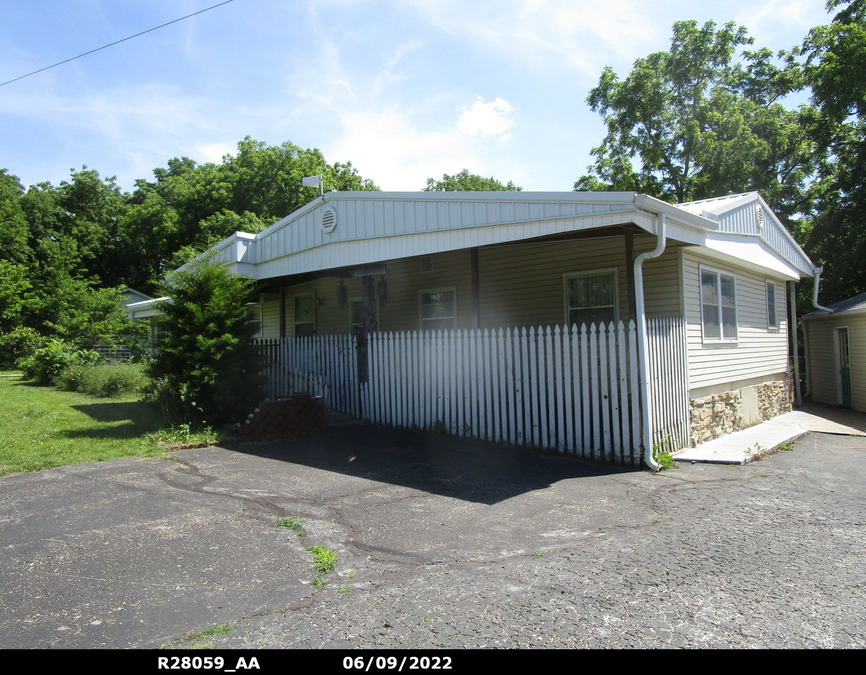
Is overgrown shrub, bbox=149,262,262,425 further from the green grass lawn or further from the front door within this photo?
the front door

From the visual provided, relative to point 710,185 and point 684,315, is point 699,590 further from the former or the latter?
point 710,185

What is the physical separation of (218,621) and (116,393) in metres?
13.7

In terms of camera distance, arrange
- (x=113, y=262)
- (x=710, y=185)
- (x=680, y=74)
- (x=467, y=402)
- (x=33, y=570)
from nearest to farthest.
A: (x=33, y=570), (x=467, y=402), (x=710, y=185), (x=680, y=74), (x=113, y=262)

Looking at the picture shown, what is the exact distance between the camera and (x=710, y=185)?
76.2 feet

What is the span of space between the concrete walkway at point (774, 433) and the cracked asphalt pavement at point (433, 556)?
619 millimetres

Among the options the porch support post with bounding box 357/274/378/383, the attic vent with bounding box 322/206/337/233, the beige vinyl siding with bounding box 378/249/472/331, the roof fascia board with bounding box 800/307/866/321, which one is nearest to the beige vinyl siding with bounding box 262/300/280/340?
the beige vinyl siding with bounding box 378/249/472/331

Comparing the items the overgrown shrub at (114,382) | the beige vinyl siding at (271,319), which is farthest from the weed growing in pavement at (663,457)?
the overgrown shrub at (114,382)

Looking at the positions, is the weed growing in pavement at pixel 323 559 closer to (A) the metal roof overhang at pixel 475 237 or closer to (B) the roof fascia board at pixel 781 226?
(A) the metal roof overhang at pixel 475 237

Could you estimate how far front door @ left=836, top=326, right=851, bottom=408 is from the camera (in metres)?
15.4

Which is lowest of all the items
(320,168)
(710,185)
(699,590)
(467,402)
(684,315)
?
(699,590)

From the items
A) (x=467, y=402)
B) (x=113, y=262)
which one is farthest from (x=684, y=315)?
(x=113, y=262)

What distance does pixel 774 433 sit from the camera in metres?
10.3

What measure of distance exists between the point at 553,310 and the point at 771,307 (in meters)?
6.69
